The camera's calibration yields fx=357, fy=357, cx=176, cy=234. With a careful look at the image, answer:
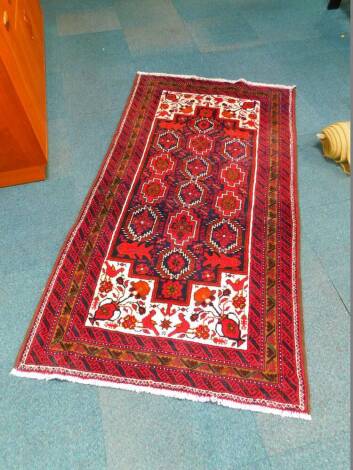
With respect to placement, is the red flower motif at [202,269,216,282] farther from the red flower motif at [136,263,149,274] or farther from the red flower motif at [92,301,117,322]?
the red flower motif at [92,301,117,322]

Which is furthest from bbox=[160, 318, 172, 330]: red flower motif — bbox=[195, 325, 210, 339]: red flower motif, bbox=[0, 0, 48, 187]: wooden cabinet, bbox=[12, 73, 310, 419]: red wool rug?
bbox=[0, 0, 48, 187]: wooden cabinet

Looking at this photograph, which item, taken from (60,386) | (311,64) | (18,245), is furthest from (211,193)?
(311,64)

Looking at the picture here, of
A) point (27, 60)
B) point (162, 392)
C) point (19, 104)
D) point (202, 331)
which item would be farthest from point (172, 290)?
point (27, 60)

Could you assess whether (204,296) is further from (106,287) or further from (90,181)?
(90,181)

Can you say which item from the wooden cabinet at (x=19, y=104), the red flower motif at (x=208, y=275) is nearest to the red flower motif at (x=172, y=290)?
the red flower motif at (x=208, y=275)

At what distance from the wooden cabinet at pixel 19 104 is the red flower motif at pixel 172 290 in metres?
0.87

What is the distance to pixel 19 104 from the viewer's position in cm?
149

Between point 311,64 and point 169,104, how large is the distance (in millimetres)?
1016

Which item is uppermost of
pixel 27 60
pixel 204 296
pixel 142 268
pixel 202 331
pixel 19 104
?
pixel 27 60

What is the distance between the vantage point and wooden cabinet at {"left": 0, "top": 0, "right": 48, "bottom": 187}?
1456 millimetres

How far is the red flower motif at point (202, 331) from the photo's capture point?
1.31 meters

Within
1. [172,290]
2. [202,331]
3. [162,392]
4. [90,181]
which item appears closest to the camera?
[162,392]

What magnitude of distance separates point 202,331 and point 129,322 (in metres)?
0.28

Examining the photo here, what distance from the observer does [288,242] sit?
154 cm
